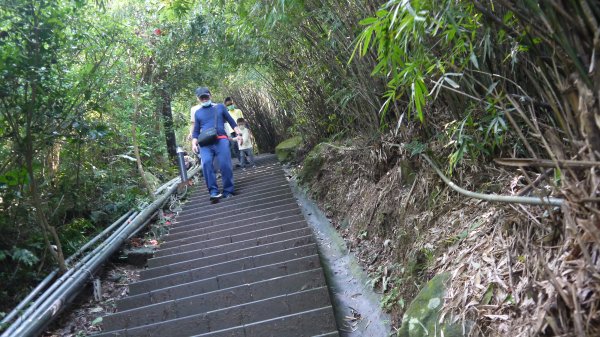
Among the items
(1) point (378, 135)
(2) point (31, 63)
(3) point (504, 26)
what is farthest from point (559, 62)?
(2) point (31, 63)

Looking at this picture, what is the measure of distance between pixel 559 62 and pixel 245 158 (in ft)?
28.6

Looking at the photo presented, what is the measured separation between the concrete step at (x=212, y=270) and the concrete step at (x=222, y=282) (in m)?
0.24

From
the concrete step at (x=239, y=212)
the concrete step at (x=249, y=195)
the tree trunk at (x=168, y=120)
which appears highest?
the tree trunk at (x=168, y=120)

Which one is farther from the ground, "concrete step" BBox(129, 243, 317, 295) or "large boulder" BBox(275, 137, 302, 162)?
"large boulder" BBox(275, 137, 302, 162)

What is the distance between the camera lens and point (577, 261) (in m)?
1.62

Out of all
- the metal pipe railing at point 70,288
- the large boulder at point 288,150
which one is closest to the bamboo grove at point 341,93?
the metal pipe railing at point 70,288

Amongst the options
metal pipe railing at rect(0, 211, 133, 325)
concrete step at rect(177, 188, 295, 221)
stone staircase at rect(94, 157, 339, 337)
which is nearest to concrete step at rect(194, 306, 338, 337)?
stone staircase at rect(94, 157, 339, 337)

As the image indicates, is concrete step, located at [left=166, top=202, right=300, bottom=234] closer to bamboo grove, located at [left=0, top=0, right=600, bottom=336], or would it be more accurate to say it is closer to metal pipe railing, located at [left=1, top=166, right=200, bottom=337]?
metal pipe railing, located at [left=1, top=166, right=200, bottom=337]

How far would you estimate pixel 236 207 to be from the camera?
645 cm

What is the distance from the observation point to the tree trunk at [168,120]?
11.0m

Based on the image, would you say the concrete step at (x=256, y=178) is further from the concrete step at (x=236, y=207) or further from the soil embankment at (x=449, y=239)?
the soil embankment at (x=449, y=239)

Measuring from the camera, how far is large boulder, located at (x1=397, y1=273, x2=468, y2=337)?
2328 millimetres

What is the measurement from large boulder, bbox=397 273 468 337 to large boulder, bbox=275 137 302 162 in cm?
757

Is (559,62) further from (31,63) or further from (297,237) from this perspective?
(31,63)
